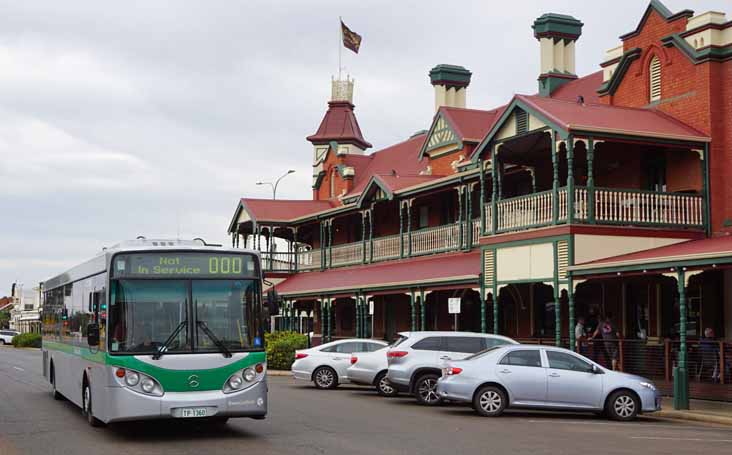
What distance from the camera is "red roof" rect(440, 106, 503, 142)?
35.6 meters

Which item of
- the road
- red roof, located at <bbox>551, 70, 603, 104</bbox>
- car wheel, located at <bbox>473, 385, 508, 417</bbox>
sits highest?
red roof, located at <bbox>551, 70, 603, 104</bbox>

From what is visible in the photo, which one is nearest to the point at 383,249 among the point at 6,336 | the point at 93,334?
the point at 93,334

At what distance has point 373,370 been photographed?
24.0m

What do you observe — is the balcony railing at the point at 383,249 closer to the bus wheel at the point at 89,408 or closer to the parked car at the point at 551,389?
the parked car at the point at 551,389

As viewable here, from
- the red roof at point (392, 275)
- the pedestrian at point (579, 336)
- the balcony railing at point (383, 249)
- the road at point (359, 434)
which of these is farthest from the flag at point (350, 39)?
the road at point (359, 434)

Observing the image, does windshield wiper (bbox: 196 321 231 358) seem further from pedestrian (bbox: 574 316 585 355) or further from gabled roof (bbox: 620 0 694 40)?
gabled roof (bbox: 620 0 694 40)

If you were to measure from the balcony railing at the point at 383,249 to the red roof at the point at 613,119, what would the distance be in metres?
7.03

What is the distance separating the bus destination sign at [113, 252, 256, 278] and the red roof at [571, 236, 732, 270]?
10316 millimetres

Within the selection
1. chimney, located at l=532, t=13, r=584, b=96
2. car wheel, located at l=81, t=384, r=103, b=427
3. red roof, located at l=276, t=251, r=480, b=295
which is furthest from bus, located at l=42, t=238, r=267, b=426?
chimney, located at l=532, t=13, r=584, b=96

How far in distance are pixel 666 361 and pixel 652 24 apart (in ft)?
32.7

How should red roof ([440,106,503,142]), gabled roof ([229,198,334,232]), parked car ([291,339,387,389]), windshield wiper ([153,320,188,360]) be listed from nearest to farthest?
windshield wiper ([153,320,188,360]) → parked car ([291,339,387,389]) → red roof ([440,106,503,142]) → gabled roof ([229,198,334,232])

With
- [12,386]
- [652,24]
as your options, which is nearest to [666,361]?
[652,24]

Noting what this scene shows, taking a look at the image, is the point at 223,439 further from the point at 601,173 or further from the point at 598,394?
the point at 601,173

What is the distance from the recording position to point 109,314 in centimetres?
1407
